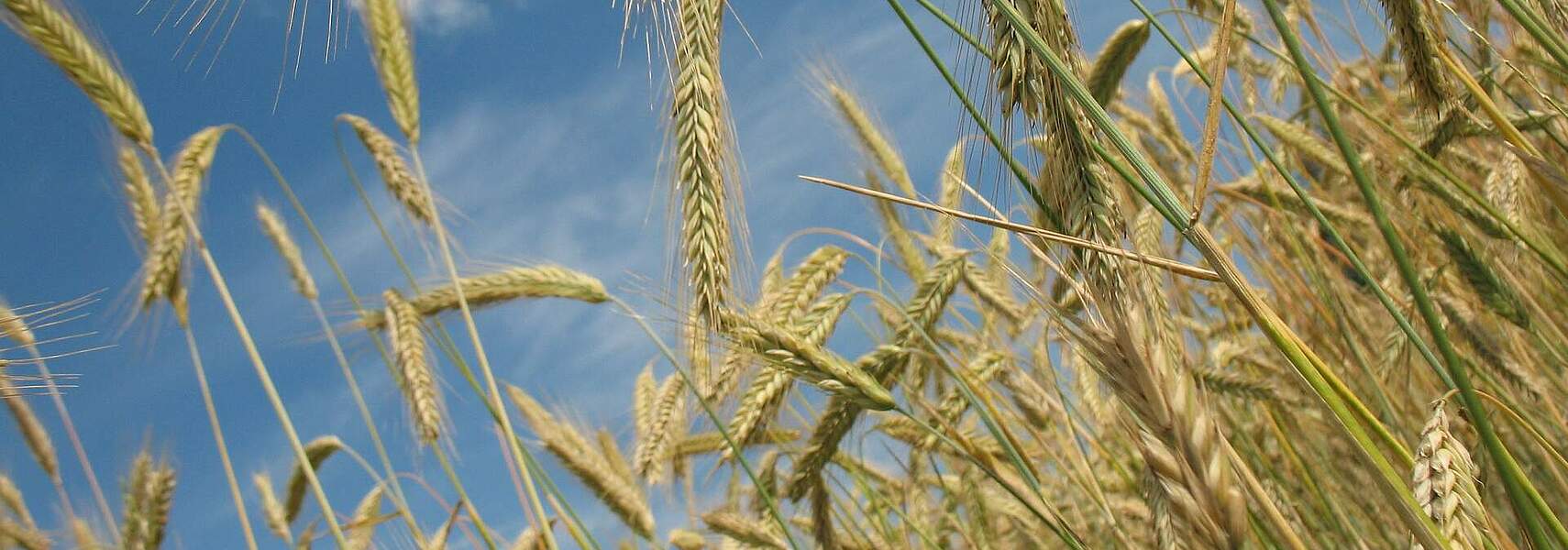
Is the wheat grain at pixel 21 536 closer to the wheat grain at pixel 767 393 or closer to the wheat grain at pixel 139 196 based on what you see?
the wheat grain at pixel 139 196

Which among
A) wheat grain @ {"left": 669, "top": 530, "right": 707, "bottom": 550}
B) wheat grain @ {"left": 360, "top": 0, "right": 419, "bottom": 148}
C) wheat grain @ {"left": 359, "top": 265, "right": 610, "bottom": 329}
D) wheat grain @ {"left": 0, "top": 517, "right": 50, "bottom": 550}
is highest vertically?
wheat grain @ {"left": 360, "top": 0, "right": 419, "bottom": 148}

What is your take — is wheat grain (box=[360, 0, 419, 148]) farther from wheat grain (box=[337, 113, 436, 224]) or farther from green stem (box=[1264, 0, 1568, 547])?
green stem (box=[1264, 0, 1568, 547])

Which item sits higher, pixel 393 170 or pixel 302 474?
pixel 393 170

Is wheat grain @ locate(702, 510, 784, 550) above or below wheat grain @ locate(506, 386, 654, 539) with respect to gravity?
below

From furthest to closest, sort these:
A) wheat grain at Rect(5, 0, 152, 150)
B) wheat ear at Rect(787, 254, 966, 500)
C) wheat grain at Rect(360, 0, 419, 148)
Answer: wheat grain at Rect(360, 0, 419, 148) < wheat grain at Rect(5, 0, 152, 150) < wheat ear at Rect(787, 254, 966, 500)

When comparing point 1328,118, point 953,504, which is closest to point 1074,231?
point 1328,118

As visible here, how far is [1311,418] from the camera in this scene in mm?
2873

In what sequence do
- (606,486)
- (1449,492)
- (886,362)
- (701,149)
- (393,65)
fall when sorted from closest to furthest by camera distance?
(1449,492) → (701,149) → (886,362) → (393,65) → (606,486)

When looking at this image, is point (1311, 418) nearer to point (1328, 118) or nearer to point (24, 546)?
point (1328, 118)

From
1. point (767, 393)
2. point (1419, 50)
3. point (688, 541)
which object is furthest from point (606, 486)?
point (1419, 50)

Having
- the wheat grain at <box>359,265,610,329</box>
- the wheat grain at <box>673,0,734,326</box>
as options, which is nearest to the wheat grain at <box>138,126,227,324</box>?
the wheat grain at <box>359,265,610,329</box>

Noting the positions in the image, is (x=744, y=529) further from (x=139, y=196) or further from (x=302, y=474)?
(x=139, y=196)

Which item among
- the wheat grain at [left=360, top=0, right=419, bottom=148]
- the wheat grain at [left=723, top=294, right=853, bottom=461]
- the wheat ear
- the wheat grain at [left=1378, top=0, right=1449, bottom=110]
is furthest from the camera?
the wheat grain at [left=360, top=0, right=419, bottom=148]

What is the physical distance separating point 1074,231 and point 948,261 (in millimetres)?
1251
